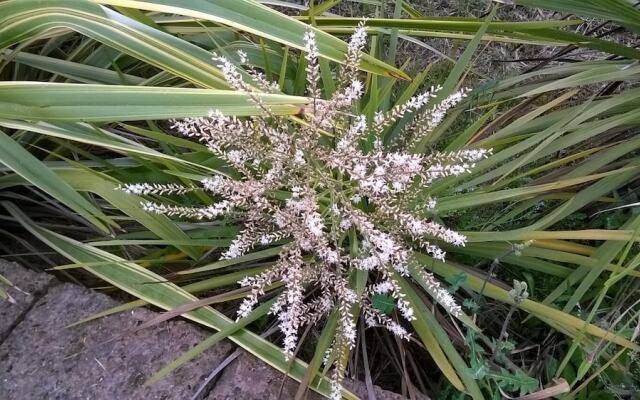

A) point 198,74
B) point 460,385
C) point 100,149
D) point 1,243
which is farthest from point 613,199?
point 1,243

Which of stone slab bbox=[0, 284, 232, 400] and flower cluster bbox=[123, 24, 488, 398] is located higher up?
flower cluster bbox=[123, 24, 488, 398]

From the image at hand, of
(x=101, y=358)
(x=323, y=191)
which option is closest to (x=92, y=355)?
(x=101, y=358)

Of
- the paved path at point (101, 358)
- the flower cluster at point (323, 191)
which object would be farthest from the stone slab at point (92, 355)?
the flower cluster at point (323, 191)

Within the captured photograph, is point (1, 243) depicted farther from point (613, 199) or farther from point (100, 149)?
point (613, 199)

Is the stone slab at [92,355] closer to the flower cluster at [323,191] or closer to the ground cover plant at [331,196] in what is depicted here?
the ground cover plant at [331,196]

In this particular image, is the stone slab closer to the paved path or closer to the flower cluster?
the paved path

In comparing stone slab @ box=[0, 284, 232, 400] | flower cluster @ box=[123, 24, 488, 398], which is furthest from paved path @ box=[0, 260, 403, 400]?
flower cluster @ box=[123, 24, 488, 398]
